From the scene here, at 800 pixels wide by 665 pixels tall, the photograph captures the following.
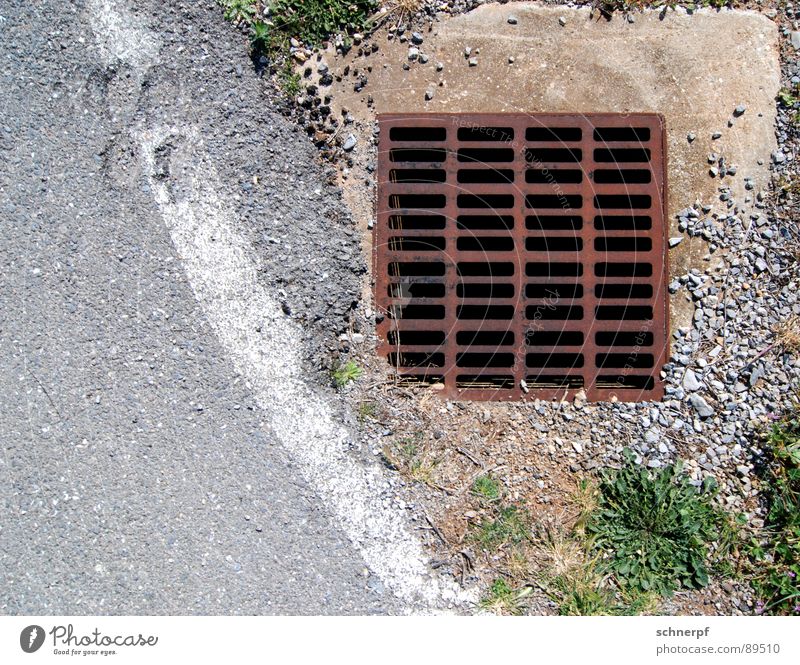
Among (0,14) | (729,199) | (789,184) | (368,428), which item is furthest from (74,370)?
(789,184)

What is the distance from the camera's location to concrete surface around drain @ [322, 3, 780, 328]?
92.5 inches

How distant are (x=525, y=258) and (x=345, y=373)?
33.1 inches

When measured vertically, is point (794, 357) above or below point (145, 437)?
above

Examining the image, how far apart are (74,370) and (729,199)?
8.40 ft

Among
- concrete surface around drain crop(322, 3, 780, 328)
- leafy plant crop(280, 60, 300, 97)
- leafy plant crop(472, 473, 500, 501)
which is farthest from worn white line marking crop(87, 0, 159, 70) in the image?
leafy plant crop(472, 473, 500, 501)

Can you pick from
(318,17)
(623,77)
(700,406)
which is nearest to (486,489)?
(700,406)

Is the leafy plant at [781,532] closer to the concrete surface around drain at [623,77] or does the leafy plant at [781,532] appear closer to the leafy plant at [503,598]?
the concrete surface around drain at [623,77]

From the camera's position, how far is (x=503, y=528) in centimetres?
221

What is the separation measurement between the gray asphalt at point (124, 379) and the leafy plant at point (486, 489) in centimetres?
50

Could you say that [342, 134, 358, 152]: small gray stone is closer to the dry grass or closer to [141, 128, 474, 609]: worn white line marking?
[141, 128, 474, 609]: worn white line marking

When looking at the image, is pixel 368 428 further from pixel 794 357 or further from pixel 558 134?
pixel 794 357

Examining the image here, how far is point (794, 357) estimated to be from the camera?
2277mm

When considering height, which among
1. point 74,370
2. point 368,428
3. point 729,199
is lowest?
point 368,428

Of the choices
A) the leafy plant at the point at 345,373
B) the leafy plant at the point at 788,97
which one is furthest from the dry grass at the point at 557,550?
the leafy plant at the point at 788,97
